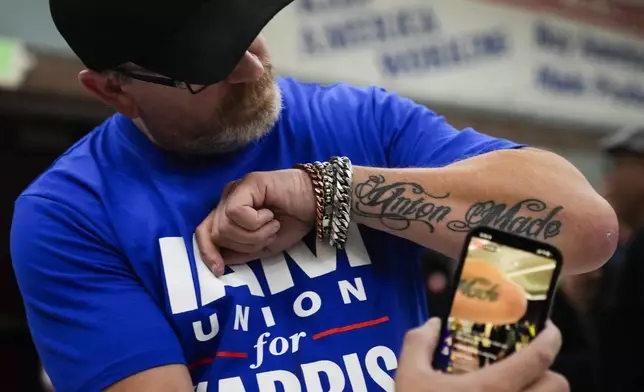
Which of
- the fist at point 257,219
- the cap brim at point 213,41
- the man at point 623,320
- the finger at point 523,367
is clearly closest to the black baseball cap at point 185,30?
the cap brim at point 213,41

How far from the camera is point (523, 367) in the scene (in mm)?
462

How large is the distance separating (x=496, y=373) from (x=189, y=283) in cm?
38

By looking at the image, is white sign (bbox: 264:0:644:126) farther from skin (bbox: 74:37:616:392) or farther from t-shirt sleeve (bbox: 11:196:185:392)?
t-shirt sleeve (bbox: 11:196:185:392)

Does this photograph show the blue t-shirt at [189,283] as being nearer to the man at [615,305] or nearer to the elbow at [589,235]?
the elbow at [589,235]

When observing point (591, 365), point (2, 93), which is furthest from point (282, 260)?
point (2, 93)

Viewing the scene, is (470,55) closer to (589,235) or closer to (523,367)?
(589,235)

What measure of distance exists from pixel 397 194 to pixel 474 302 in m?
0.29

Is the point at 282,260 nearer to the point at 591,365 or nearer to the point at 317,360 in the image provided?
the point at 317,360

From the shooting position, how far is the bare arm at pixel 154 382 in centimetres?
69

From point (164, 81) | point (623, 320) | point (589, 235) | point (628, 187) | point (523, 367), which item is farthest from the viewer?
point (628, 187)

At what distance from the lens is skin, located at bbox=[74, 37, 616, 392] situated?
2.28 feet

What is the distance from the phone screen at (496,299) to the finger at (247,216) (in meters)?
0.28

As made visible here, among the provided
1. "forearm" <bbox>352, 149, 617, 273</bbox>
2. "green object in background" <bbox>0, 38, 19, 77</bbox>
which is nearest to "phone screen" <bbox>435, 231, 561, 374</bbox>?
"forearm" <bbox>352, 149, 617, 273</bbox>

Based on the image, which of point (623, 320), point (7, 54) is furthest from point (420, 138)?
point (7, 54)
